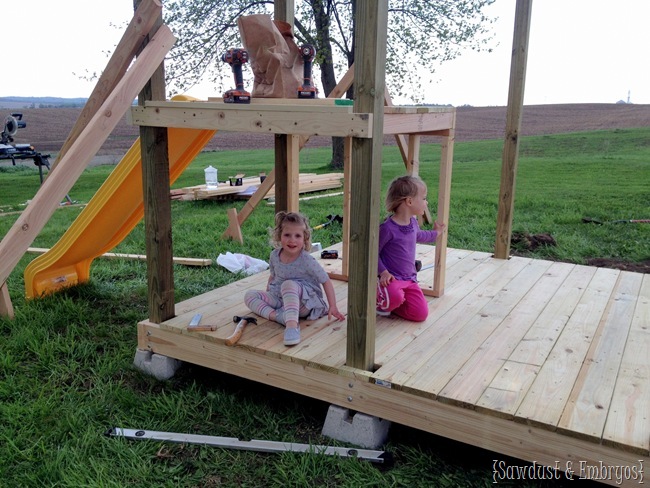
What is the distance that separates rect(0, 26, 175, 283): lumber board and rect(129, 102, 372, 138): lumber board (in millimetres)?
275

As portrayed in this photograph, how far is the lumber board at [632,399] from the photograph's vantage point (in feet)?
7.70

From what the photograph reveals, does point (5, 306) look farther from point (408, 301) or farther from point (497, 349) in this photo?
point (497, 349)

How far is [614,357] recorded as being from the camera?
3.14 meters

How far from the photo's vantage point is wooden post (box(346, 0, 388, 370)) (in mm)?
2580

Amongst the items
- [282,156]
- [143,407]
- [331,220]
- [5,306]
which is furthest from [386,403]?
[331,220]

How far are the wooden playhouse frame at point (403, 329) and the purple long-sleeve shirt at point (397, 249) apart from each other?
34cm

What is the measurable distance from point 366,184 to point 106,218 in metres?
Result: 2.66

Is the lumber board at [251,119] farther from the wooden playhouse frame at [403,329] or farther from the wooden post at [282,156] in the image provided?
the wooden post at [282,156]

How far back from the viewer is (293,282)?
11.7 ft

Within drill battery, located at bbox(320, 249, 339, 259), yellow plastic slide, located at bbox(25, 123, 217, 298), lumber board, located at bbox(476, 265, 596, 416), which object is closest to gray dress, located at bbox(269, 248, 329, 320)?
lumber board, located at bbox(476, 265, 596, 416)

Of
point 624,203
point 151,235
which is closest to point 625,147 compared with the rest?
point 624,203

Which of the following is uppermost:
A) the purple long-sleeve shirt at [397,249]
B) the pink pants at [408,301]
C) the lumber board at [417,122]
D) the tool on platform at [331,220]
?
the lumber board at [417,122]

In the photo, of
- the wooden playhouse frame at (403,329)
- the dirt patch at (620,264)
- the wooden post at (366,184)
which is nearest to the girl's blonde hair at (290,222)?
the wooden playhouse frame at (403,329)

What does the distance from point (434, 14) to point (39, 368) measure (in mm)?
13630
